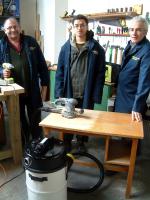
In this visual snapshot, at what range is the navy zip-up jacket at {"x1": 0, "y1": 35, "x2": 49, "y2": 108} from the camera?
223 centimetres

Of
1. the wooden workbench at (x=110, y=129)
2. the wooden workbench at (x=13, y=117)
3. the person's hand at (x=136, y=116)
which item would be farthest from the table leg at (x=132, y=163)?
the wooden workbench at (x=13, y=117)

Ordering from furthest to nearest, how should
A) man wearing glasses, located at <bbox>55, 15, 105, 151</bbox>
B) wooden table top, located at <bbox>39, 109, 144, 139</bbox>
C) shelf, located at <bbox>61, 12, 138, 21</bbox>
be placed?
1. shelf, located at <bbox>61, 12, 138, 21</bbox>
2. man wearing glasses, located at <bbox>55, 15, 105, 151</bbox>
3. wooden table top, located at <bbox>39, 109, 144, 139</bbox>

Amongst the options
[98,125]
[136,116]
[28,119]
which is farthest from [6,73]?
[136,116]

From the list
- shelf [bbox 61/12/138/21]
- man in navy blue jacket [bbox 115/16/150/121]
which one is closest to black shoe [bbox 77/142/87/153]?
man in navy blue jacket [bbox 115/16/150/121]

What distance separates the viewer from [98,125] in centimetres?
173

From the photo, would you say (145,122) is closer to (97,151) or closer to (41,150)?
(97,151)

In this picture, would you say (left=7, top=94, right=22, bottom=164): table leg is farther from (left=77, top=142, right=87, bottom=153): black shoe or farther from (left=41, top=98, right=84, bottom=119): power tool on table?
(left=77, top=142, right=87, bottom=153): black shoe

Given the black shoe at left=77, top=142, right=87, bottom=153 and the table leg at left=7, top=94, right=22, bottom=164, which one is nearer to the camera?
→ the table leg at left=7, top=94, right=22, bottom=164

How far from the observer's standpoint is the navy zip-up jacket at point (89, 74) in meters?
2.18

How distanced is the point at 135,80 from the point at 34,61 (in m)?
1.05

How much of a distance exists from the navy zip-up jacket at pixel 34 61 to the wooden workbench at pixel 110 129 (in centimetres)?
58

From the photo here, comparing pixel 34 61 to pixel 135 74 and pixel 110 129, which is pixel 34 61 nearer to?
pixel 135 74

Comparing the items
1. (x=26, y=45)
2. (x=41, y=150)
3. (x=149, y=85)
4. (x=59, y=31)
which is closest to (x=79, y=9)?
(x=59, y=31)

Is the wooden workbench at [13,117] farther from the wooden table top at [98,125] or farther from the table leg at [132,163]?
the table leg at [132,163]
